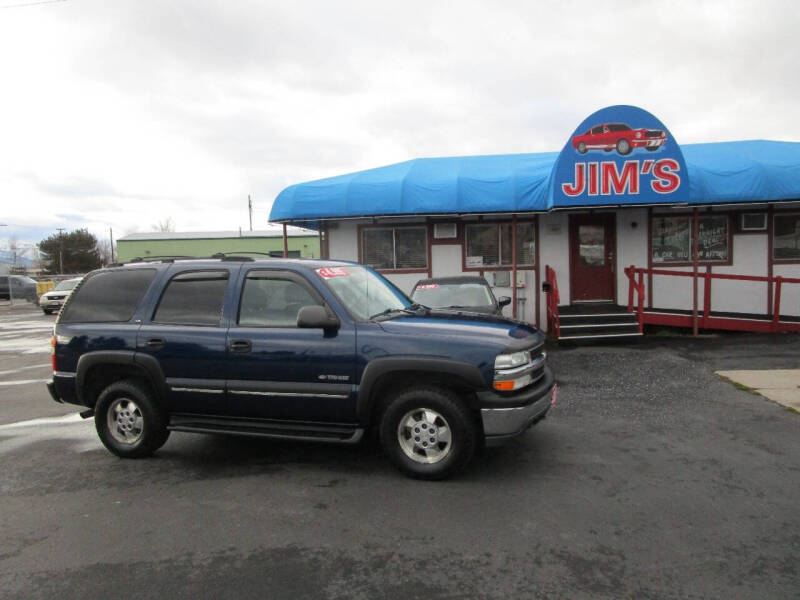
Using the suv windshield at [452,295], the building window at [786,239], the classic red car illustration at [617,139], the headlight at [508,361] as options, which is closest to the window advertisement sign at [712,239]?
the building window at [786,239]

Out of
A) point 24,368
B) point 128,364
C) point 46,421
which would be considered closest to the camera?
point 128,364

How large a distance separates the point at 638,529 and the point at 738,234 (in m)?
11.6

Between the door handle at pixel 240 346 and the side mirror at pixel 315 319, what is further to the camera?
the door handle at pixel 240 346

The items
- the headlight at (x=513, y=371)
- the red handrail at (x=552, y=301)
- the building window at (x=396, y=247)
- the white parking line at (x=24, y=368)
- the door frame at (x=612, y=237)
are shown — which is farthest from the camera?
the building window at (x=396, y=247)

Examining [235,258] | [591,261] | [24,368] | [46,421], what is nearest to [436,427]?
[235,258]

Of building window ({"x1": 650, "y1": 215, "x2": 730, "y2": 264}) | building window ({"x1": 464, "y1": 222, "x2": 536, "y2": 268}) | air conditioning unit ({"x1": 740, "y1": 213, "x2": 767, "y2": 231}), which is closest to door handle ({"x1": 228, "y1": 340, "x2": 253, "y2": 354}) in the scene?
building window ({"x1": 464, "y1": 222, "x2": 536, "y2": 268})

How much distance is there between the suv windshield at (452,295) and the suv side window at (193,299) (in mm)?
4954

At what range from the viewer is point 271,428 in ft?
15.2

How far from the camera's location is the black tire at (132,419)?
498 cm

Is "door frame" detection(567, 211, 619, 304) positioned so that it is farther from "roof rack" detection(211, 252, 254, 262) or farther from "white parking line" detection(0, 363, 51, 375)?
"white parking line" detection(0, 363, 51, 375)

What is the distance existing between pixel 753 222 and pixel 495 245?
5.95m

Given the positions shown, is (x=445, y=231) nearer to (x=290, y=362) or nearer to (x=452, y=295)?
(x=452, y=295)

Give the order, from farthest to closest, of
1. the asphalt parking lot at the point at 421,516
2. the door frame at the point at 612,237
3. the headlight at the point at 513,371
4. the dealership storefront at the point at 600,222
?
1. the door frame at the point at 612,237
2. the dealership storefront at the point at 600,222
3. the headlight at the point at 513,371
4. the asphalt parking lot at the point at 421,516

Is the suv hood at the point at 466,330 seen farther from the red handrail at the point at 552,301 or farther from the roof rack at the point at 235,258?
the red handrail at the point at 552,301
